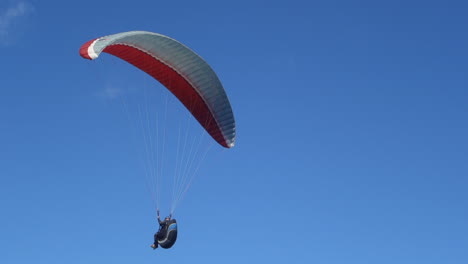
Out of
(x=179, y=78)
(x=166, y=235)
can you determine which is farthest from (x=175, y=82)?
(x=166, y=235)

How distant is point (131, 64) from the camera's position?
1300 inches

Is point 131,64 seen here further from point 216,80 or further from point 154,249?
point 154,249

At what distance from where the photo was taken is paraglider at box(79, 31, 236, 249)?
99.9 ft

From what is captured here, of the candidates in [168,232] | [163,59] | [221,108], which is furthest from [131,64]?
[168,232]

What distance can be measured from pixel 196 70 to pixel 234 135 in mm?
3486

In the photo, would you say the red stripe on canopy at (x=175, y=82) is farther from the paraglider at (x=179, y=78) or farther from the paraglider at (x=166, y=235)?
the paraglider at (x=166, y=235)

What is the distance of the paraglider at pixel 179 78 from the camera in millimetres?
30453

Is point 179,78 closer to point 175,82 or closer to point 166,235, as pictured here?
point 175,82

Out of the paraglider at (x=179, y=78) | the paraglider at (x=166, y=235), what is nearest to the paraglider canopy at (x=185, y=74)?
the paraglider at (x=179, y=78)

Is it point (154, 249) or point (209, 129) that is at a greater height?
point (209, 129)

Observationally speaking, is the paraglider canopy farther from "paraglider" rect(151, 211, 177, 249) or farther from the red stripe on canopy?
"paraglider" rect(151, 211, 177, 249)

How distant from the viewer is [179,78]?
33000 millimetres

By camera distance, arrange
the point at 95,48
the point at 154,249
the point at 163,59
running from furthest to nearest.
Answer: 1. the point at 163,59
2. the point at 154,249
3. the point at 95,48

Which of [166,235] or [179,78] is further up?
[179,78]
